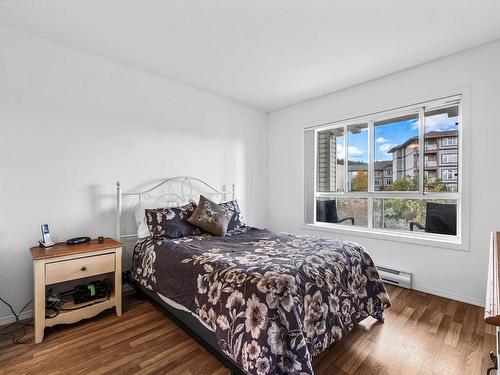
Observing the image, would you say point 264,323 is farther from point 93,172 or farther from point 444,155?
point 444,155

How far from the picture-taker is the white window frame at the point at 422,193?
2.54 meters

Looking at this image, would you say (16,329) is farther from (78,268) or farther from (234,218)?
(234,218)

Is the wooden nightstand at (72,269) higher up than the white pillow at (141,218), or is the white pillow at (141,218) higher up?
the white pillow at (141,218)

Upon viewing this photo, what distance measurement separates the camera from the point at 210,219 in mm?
2771

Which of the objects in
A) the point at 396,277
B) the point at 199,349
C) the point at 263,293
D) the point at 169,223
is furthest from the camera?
the point at 396,277

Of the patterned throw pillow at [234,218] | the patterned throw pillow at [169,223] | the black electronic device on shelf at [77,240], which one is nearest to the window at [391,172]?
the patterned throw pillow at [234,218]

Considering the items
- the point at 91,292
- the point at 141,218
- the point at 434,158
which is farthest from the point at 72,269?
the point at 434,158

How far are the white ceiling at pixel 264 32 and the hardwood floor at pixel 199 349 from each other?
8.32ft

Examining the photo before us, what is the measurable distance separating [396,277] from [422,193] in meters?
1.03

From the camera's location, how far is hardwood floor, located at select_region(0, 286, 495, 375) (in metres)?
1.62

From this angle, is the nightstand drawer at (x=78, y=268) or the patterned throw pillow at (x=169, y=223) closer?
the nightstand drawer at (x=78, y=268)

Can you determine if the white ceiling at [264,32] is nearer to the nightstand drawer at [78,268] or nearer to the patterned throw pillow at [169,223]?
the patterned throw pillow at [169,223]

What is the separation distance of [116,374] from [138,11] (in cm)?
259

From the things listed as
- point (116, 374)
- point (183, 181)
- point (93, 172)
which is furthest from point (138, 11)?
point (116, 374)
